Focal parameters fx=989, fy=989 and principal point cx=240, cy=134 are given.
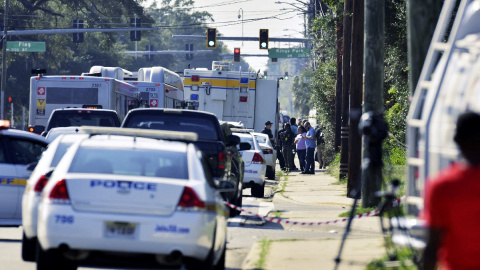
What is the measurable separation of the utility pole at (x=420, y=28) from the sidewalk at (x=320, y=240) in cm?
224

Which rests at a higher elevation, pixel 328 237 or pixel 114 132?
pixel 114 132

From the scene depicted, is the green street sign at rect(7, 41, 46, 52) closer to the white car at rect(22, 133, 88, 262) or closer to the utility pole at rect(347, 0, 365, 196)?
the utility pole at rect(347, 0, 365, 196)

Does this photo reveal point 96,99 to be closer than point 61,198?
No

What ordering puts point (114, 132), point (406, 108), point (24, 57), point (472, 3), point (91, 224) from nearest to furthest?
point (91, 224), point (472, 3), point (114, 132), point (406, 108), point (24, 57)

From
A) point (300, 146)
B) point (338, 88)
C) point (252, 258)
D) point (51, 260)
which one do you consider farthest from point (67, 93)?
point (51, 260)

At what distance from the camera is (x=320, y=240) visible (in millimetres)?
13039

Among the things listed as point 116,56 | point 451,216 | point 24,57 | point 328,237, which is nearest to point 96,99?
point 328,237

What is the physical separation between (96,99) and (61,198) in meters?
19.3

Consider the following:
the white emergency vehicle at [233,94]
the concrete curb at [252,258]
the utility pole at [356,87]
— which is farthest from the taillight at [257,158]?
the white emergency vehicle at [233,94]

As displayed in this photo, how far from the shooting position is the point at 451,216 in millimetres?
5160

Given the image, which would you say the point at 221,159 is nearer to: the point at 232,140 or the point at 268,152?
the point at 232,140

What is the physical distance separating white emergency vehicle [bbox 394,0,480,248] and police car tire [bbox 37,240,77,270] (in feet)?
9.78

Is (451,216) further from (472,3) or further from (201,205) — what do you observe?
(472,3)

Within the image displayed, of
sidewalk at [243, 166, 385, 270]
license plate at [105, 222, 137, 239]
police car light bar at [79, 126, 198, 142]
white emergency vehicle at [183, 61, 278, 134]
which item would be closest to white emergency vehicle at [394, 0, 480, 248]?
sidewalk at [243, 166, 385, 270]
